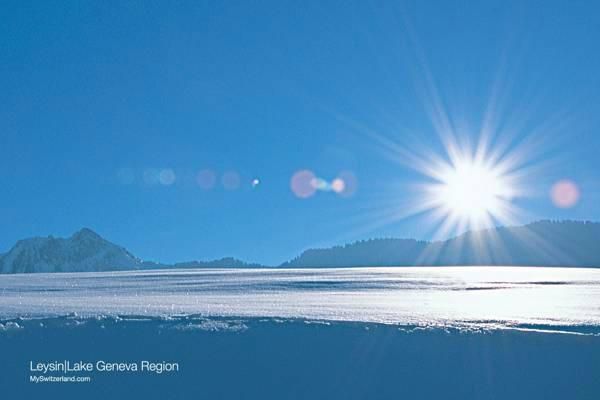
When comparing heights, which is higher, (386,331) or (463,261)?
(463,261)

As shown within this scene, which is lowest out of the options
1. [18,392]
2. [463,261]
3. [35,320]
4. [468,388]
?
[468,388]

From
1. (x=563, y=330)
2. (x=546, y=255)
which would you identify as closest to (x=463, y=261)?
(x=546, y=255)

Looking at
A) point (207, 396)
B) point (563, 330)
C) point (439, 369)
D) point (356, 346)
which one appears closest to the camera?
point (207, 396)

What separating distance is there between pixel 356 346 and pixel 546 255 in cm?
19370

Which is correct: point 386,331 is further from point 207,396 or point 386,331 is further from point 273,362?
point 207,396

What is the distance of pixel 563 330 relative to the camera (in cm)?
954

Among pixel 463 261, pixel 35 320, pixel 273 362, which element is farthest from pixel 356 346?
pixel 463 261

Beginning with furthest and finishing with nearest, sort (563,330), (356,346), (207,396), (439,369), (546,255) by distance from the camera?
(546,255) < (563,330) < (356,346) < (439,369) < (207,396)

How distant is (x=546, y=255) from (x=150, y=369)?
195381 millimetres

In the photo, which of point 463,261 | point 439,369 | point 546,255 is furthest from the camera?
point 546,255

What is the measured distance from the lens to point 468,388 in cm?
776

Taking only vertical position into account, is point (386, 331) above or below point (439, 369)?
above

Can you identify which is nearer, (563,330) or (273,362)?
(273,362)

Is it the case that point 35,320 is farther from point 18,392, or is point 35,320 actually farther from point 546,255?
point 546,255
